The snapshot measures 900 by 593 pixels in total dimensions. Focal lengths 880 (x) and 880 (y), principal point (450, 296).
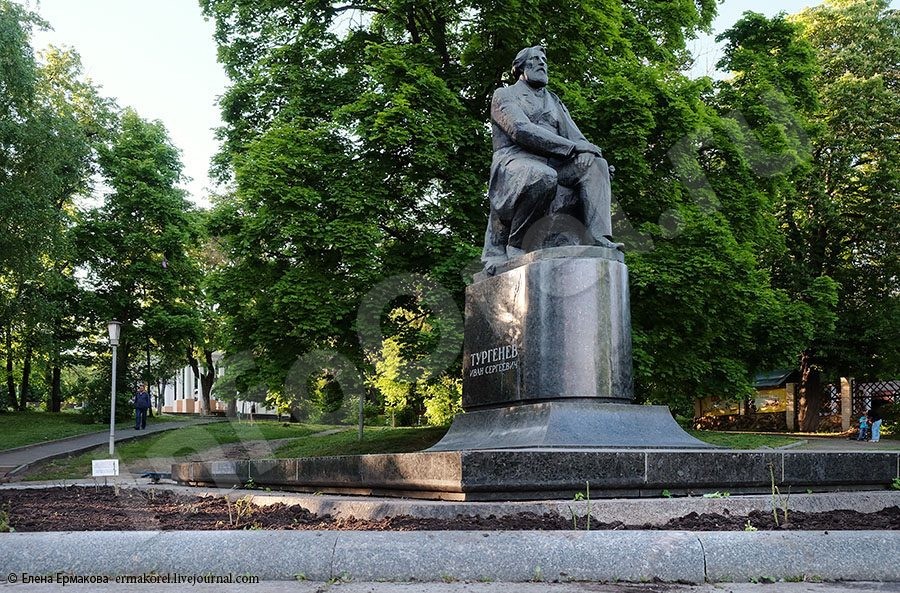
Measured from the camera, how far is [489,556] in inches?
173

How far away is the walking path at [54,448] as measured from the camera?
20.2 metres

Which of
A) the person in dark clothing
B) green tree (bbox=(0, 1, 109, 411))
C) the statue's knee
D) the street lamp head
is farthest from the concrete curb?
the person in dark clothing

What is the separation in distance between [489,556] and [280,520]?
224cm

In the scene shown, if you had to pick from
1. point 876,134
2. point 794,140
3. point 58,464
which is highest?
point 876,134

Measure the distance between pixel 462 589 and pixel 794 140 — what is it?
66.9 feet

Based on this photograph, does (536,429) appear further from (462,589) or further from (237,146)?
(237,146)

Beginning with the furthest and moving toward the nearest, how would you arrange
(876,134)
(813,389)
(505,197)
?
(813,389)
(876,134)
(505,197)

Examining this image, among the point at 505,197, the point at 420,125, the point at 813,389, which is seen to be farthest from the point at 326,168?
the point at 813,389

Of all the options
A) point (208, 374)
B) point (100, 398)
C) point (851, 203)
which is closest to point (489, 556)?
point (851, 203)

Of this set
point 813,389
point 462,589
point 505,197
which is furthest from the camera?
point 813,389

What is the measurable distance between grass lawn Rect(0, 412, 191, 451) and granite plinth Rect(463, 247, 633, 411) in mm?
20701

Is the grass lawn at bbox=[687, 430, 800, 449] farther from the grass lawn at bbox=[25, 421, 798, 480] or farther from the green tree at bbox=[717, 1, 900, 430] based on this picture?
the green tree at bbox=[717, 1, 900, 430]

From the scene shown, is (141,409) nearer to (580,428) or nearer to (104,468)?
(104,468)

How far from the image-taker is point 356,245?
1727cm
